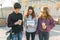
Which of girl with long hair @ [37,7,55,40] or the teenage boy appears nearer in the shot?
the teenage boy

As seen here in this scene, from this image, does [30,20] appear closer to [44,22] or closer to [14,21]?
[44,22]

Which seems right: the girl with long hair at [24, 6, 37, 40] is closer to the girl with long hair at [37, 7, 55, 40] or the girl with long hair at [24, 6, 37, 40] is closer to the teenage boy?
the girl with long hair at [37, 7, 55, 40]

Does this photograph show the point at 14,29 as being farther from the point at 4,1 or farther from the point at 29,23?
the point at 4,1

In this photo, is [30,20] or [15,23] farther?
[30,20]

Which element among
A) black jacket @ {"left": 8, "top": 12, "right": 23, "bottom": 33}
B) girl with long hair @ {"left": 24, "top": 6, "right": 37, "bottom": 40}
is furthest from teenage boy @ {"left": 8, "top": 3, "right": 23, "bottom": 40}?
girl with long hair @ {"left": 24, "top": 6, "right": 37, "bottom": 40}

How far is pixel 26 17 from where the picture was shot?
273 inches

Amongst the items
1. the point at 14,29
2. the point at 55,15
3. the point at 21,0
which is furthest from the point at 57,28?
the point at 14,29

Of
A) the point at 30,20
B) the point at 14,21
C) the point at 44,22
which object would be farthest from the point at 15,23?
the point at 44,22

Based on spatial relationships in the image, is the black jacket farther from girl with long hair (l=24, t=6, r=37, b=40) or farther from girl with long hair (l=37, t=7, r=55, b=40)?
girl with long hair (l=37, t=7, r=55, b=40)

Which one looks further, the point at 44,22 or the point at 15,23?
the point at 44,22

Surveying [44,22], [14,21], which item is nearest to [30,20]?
[44,22]

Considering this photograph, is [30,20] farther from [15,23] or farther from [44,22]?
[15,23]

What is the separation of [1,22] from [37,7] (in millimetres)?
2335

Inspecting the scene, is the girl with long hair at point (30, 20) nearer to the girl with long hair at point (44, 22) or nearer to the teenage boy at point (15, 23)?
the girl with long hair at point (44, 22)
